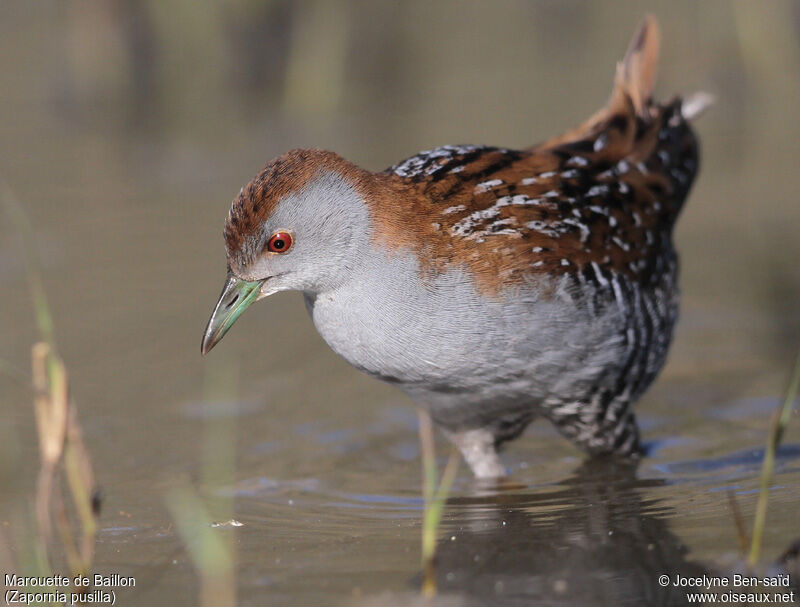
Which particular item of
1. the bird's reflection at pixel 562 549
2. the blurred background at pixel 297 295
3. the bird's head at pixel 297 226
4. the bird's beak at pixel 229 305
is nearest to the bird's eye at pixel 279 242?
the bird's head at pixel 297 226

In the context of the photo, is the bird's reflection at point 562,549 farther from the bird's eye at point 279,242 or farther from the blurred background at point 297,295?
the bird's eye at point 279,242

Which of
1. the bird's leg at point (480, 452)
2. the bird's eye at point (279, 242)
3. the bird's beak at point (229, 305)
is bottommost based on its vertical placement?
the bird's leg at point (480, 452)

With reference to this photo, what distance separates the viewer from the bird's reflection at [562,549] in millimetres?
4457

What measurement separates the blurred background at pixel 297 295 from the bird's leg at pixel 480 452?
22 centimetres

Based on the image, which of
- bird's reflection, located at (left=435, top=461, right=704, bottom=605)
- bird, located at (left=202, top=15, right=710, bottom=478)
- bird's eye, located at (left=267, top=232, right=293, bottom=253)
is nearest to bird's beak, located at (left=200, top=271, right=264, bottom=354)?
bird, located at (left=202, top=15, right=710, bottom=478)

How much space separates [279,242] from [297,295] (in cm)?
355

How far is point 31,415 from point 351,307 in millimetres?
2626

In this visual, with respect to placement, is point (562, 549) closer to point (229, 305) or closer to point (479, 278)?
point (479, 278)

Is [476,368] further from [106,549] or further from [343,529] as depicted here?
[106,549]

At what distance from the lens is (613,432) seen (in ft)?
20.0

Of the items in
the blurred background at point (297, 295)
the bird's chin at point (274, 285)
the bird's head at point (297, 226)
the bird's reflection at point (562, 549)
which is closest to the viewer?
the bird's reflection at point (562, 549)

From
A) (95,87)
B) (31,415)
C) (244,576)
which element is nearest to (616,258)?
(244,576)

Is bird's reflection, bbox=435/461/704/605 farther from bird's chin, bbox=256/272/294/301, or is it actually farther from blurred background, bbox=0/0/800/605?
bird's chin, bbox=256/272/294/301

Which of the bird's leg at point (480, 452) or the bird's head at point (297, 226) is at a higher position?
the bird's head at point (297, 226)
